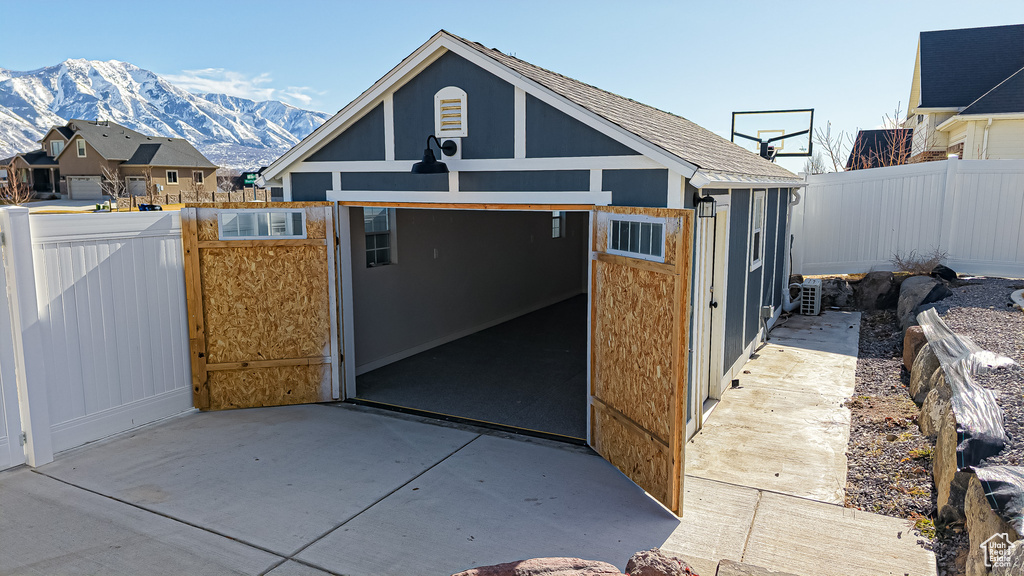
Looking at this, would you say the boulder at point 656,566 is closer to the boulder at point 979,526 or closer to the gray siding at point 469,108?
the boulder at point 979,526

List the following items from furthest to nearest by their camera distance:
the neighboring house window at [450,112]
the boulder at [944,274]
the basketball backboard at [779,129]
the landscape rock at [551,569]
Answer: the basketball backboard at [779,129] < the boulder at [944,274] < the neighboring house window at [450,112] < the landscape rock at [551,569]

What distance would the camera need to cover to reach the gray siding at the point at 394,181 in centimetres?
680

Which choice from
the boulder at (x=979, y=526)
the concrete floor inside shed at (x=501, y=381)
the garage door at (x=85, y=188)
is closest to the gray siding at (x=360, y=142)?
the concrete floor inside shed at (x=501, y=381)

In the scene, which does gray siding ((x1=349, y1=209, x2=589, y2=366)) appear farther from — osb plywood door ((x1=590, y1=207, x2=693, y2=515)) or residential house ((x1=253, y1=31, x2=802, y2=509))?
osb plywood door ((x1=590, y1=207, x2=693, y2=515))

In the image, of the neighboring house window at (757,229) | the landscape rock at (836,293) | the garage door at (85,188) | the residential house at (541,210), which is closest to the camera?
the residential house at (541,210)

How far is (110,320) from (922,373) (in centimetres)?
863

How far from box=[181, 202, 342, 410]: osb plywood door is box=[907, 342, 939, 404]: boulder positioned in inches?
260

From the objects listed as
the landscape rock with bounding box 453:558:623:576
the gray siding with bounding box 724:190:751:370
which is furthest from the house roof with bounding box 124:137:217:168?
the landscape rock with bounding box 453:558:623:576

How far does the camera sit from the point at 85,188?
154ft

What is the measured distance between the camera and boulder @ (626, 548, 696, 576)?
2.98 metres

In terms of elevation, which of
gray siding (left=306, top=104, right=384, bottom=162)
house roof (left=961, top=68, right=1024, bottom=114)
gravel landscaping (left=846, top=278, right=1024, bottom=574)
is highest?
house roof (left=961, top=68, right=1024, bottom=114)

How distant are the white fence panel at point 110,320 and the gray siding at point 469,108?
2.72 meters

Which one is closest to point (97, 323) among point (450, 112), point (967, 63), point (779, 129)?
point (450, 112)

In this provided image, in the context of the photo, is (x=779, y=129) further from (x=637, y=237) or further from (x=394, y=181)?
(x=637, y=237)
